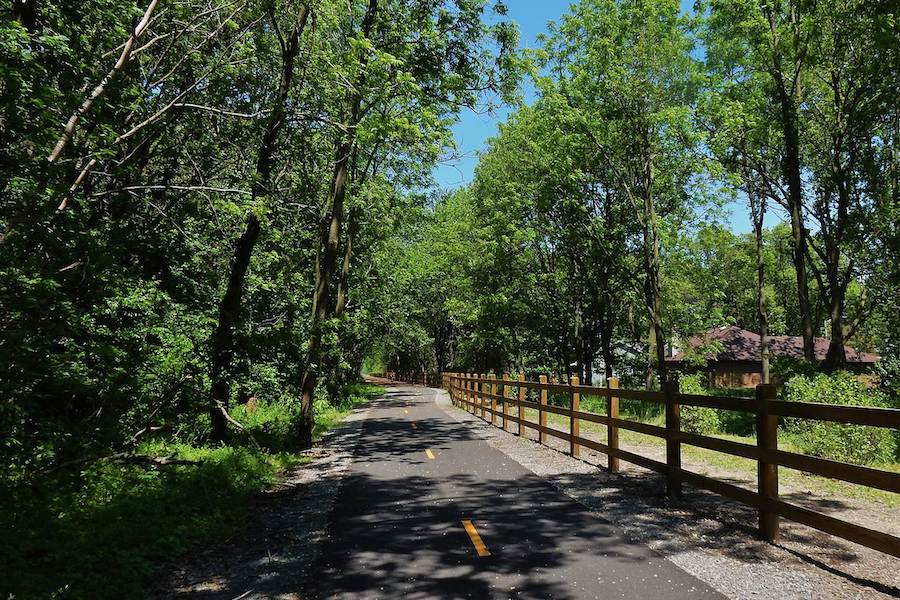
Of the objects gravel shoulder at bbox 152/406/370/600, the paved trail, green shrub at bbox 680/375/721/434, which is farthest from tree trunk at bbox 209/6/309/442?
green shrub at bbox 680/375/721/434

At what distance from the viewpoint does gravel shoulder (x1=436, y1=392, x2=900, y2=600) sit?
4.05 metres

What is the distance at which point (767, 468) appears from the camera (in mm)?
5137

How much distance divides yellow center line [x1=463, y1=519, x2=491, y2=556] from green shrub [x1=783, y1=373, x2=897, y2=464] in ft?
20.9

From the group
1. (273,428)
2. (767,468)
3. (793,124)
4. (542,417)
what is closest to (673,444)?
(767,468)

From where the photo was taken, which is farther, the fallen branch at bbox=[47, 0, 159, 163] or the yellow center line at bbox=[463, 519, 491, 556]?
the fallen branch at bbox=[47, 0, 159, 163]

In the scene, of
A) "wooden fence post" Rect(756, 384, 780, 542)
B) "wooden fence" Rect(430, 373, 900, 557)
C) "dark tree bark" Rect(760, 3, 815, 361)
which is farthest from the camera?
"dark tree bark" Rect(760, 3, 815, 361)

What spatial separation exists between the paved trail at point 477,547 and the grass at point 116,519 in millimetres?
1384

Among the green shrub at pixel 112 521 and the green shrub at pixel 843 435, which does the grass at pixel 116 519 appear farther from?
the green shrub at pixel 843 435

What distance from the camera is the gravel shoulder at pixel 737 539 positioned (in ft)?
13.3

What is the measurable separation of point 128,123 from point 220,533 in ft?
23.3

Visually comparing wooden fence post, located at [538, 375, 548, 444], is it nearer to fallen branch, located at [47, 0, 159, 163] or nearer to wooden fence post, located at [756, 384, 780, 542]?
wooden fence post, located at [756, 384, 780, 542]

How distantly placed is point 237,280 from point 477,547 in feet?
23.6

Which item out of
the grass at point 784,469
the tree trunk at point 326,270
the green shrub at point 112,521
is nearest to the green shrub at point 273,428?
the tree trunk at point 326,270

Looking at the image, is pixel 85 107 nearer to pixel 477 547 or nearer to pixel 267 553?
pixel 267 553
